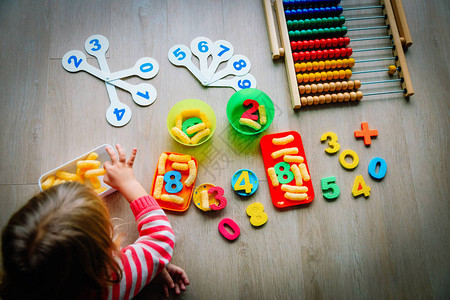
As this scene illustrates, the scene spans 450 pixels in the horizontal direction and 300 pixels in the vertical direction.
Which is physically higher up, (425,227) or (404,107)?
(404,107)

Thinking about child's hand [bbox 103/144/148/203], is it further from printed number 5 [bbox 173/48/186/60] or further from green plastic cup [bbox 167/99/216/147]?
printed number 5 [bbox 173/48/186/60]

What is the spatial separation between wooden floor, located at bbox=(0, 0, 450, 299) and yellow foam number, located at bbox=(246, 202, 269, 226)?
0.07 feet

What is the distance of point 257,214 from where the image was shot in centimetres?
99

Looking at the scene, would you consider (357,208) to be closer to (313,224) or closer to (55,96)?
(313,224)

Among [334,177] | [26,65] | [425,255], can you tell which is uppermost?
[26,65]

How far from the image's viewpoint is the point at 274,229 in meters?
1.00

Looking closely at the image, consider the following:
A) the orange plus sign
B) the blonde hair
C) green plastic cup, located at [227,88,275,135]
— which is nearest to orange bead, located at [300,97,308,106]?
green plastic cup, located at [227,88,275,135]

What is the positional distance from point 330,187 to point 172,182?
546mm

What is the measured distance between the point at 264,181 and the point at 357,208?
34 cm

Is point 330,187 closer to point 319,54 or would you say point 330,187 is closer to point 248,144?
point 248,144

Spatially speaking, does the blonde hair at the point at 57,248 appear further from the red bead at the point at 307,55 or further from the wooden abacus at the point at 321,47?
the red bead at the point at 307,55

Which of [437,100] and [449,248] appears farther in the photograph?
[437,100]

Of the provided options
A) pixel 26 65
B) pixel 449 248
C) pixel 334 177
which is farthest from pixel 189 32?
pixel 449 248

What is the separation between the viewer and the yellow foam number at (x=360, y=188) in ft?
3.39
